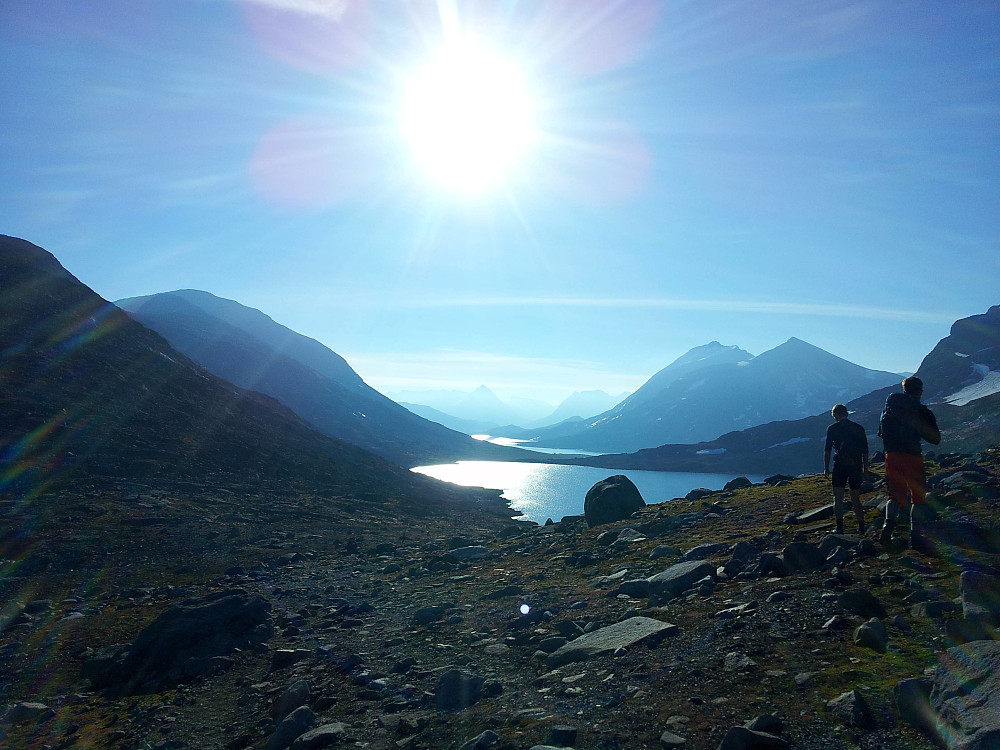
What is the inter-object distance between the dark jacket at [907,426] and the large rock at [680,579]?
510cm

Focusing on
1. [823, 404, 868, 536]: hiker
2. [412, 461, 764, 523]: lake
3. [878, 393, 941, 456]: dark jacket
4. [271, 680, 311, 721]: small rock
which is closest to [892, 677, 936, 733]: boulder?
[878, 393, 941, 456]: dark jacket

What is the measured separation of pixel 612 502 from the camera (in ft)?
95.0

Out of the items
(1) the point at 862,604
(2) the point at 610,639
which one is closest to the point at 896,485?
(1) the point at 862,604

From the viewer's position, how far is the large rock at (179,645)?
13414mm

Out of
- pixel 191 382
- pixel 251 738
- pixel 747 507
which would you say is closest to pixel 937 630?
pixel 251 738

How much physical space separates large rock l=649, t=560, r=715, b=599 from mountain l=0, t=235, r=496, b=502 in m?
49.0

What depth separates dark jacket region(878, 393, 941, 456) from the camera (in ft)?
38.7

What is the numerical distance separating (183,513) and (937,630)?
47211 millimetres

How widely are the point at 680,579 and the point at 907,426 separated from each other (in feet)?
21.2

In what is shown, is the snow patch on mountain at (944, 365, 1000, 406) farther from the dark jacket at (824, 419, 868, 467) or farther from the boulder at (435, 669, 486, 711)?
the boulder at (435, 669, 486, 711)

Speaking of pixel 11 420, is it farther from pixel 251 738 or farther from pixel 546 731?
pixel 546 731

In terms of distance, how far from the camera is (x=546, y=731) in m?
7.14

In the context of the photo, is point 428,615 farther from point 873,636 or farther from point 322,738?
point 873,636

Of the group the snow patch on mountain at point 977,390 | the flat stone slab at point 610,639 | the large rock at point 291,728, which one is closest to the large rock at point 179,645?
the large rock at point 291,728
